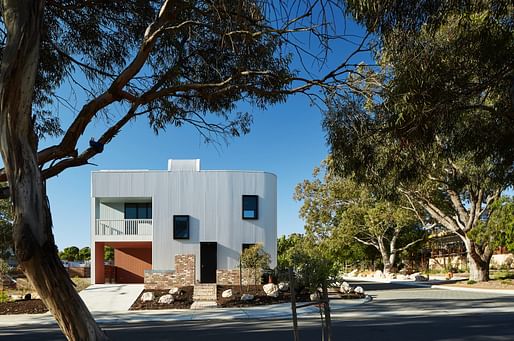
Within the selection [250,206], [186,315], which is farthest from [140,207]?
[186,315]

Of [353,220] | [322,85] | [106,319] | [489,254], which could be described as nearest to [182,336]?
[106,319]

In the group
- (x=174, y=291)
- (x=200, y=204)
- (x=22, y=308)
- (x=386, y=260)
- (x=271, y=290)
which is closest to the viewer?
(x=22, y=308)

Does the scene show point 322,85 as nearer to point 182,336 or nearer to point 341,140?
point 341,140

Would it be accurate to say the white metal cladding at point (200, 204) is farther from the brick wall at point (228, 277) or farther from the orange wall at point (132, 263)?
the orange wall at point (132, 263)

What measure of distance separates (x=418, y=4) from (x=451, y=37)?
59.6 inches

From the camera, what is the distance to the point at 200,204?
28.1m

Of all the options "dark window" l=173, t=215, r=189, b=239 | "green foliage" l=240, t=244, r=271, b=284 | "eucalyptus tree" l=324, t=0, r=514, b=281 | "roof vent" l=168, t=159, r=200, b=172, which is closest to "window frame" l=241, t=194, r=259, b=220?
"dark window" l=173, t=215, r=189, b=239

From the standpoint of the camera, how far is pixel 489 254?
2895cm

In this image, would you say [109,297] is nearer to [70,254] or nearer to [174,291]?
[174,291]

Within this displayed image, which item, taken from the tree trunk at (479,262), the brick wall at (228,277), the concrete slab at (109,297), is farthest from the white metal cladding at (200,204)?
the tree trunk at (479,262)

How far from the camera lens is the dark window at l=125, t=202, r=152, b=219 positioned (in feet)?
98.8

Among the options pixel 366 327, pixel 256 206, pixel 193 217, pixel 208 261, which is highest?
pixel 256 206

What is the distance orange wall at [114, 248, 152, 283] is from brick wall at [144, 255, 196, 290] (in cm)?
726

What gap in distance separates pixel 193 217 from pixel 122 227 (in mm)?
3929
